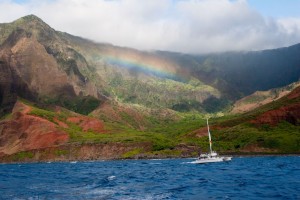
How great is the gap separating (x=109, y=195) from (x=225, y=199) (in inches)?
760

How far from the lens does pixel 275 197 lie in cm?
6259

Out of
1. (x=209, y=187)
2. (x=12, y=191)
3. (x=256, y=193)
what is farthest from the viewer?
(x=12, y=191)

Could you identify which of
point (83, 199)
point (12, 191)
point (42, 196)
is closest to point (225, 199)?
point (83, 199)

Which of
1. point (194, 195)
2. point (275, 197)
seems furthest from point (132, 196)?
point (275, 197)

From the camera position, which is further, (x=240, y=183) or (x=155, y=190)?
(x=240, y=183)

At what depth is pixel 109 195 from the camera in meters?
71.6

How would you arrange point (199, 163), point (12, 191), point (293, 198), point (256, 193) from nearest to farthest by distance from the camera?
point (293, 198)
point (256, 193)
point (12, 191)
point (199, 163)

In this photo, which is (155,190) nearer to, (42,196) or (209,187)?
(209,187)

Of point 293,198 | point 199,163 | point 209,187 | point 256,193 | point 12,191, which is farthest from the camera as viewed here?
point 199,163

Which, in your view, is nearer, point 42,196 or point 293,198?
point 293,198

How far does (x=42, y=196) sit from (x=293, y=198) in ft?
128

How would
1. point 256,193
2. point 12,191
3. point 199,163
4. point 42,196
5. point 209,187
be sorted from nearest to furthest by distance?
1. point 256,193
2. point 42,196
3. point 209,187
4. point 12,191
5. point 199,163

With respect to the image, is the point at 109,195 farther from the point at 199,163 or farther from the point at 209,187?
the point at 199,163

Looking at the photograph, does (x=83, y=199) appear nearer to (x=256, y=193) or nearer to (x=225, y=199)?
(x=225, y=199)
